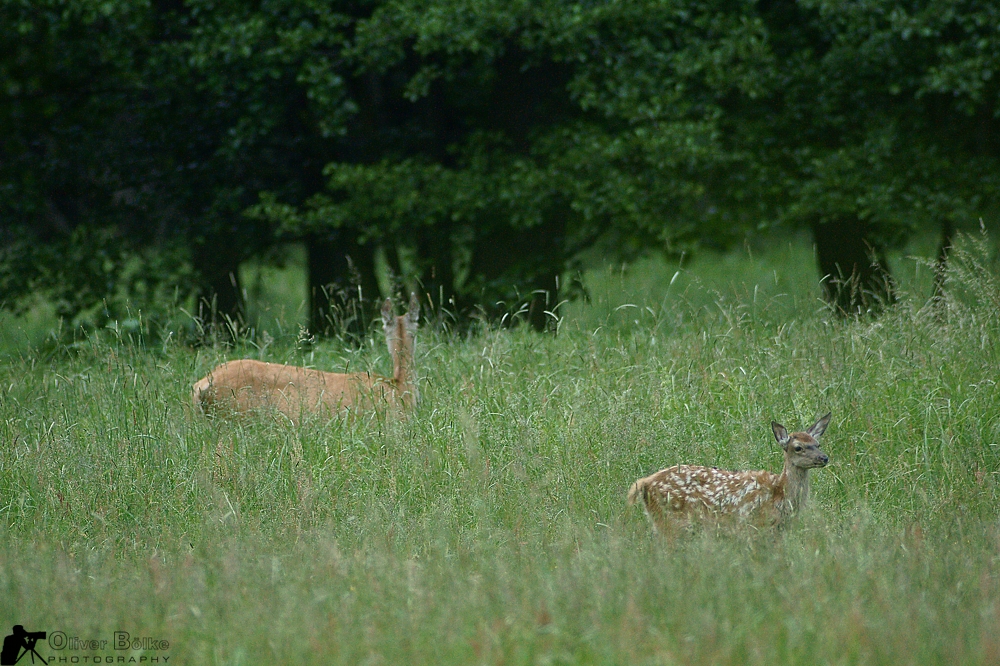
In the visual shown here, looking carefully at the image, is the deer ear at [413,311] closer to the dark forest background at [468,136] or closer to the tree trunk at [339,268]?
the dark forest background at [468,136]

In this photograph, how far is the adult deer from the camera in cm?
652

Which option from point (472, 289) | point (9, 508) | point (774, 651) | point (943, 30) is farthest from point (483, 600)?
point (943, 30)

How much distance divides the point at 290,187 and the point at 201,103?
4.07ft

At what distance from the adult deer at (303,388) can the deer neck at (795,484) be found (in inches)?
88.0

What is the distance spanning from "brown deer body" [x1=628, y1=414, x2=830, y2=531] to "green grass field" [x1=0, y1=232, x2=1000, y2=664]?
0.14 metres

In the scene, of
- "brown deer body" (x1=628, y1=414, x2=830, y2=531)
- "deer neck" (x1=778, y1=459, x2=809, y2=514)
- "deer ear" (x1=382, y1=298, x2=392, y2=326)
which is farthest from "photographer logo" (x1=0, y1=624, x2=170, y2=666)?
"deer ear" (x1=382, y1=298, x2=392, y2=326)

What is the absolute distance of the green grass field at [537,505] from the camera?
362 centimetres

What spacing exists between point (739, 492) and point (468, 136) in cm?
682

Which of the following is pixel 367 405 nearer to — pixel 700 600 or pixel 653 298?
pixel 653 298

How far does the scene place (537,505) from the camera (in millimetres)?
5305

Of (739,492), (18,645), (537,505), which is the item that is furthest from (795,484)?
(18,645)

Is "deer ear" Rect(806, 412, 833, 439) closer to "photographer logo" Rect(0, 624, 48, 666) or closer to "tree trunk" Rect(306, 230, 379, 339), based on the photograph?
"photographer logo" Rect(0, 624, 48, 666)

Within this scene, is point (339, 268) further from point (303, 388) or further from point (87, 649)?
point (87, 649)

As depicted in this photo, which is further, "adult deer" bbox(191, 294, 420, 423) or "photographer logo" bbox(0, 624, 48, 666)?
"adult deer" bbox(191, 294, 420, 423)
